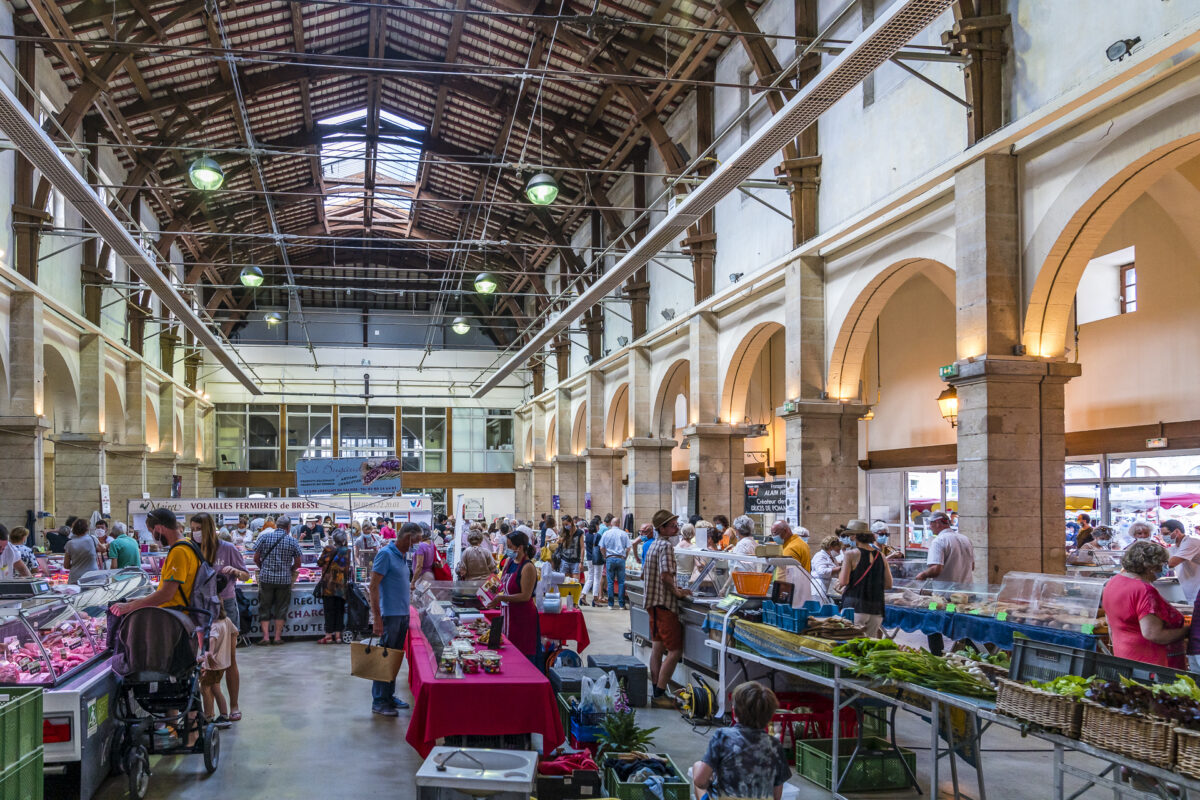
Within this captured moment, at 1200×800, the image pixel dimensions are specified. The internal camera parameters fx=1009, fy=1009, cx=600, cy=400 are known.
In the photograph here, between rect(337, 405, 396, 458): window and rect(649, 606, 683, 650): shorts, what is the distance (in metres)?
30.4

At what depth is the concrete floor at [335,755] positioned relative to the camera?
6.00 m

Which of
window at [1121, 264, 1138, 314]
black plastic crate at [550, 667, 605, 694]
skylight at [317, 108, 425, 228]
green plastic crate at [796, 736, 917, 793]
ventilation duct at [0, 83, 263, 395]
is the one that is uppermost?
skylight at [317, 108, 425, 228]

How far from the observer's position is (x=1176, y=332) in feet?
42.7

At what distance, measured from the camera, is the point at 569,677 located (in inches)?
288

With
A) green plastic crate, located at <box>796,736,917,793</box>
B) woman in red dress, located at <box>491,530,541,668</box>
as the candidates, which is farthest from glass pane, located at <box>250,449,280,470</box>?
green plastic crate, located at <box>796,736,917,793</box>

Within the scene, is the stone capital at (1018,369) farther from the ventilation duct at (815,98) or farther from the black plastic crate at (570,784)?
the black plastic crate at (570,784)

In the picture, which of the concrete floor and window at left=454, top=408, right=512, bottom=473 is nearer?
the concrete floor

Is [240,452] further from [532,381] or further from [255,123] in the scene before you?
[255,123]

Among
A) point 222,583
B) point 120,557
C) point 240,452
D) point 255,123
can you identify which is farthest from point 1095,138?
point 240,452

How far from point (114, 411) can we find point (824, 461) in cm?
1782

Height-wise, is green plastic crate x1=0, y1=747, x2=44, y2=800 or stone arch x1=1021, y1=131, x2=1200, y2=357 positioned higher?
stone arch x1=1021, y1=131, x2=1200, y2=357

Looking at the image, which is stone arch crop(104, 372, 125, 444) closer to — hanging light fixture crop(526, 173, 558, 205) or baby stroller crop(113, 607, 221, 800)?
hanging light fixture crop(526, 173, 558, 205)

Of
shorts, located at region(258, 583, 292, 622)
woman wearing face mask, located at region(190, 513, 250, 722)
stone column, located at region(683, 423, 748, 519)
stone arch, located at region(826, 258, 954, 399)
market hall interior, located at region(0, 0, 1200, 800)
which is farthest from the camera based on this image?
stone column, located at region(683, 423, 748, 519)

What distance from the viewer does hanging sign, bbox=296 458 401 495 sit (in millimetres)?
15219
